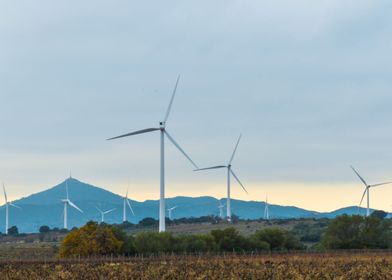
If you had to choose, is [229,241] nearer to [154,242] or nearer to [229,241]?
[229,241]

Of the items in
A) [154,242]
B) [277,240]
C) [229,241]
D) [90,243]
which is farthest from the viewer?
[277,240]

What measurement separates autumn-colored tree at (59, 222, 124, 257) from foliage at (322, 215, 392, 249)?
40.9 meters

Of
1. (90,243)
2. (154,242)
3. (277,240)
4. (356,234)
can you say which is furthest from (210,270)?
(356,234)

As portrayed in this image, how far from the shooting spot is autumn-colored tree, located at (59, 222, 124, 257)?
12656 cm

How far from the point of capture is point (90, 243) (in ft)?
417

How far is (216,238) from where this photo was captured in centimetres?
14462

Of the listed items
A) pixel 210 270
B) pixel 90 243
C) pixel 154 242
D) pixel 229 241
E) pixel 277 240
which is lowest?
pixel 210 270

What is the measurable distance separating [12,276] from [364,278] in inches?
1213

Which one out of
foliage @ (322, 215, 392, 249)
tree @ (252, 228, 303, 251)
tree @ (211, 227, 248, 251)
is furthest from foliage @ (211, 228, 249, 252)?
foliage @ (322, 215, 392, 249)

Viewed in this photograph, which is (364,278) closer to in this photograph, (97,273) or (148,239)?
(97,273)

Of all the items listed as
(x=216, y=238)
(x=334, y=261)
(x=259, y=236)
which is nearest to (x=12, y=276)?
(x=334, y=261)

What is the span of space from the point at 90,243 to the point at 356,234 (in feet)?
162

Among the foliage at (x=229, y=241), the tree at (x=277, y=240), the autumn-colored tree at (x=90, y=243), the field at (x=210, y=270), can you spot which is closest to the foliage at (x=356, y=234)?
the tree at (x=277, y=240)

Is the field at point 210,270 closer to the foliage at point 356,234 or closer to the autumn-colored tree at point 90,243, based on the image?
the autumn-colored tree at point 90,243
